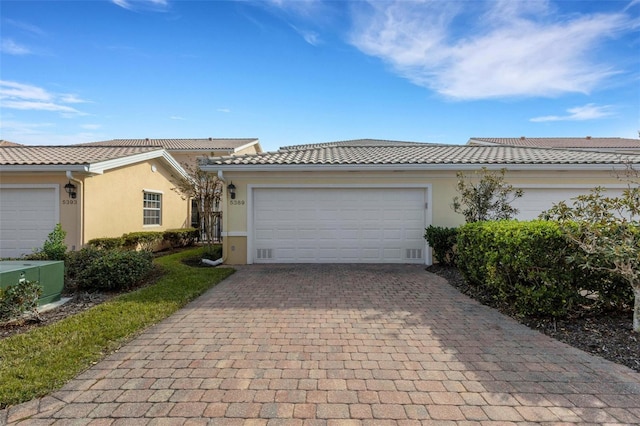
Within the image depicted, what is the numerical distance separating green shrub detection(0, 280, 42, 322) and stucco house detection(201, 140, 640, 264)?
496cm

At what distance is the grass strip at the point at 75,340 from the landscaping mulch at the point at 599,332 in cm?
561

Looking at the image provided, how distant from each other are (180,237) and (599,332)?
13.6 metres

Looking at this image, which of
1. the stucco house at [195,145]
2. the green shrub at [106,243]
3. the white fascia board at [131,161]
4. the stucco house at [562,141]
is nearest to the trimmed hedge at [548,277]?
the green shrub at [106,243]

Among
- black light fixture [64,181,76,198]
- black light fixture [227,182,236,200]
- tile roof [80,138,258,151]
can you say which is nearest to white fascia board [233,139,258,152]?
tile roof [80,138,258,151]

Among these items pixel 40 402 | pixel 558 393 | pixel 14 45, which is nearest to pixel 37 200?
pixel 14 45

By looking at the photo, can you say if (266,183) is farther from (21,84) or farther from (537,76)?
(537,76)

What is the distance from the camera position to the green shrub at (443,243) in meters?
8.25

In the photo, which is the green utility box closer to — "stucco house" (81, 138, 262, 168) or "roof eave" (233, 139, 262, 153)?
"stucco house" (81, 138, 262, 168)

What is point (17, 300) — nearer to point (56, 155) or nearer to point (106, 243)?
point (106, 243)

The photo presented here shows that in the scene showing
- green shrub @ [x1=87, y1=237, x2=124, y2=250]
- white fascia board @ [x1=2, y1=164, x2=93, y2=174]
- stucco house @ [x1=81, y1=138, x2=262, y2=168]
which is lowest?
green shrub @ [x1=87, y1=237, x2=124, y2=250]

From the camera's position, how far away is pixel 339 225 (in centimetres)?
933

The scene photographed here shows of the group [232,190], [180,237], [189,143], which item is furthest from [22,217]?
[189,143]

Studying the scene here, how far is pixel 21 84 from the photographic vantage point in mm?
9367

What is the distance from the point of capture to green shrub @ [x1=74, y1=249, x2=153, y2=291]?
6152 mm
